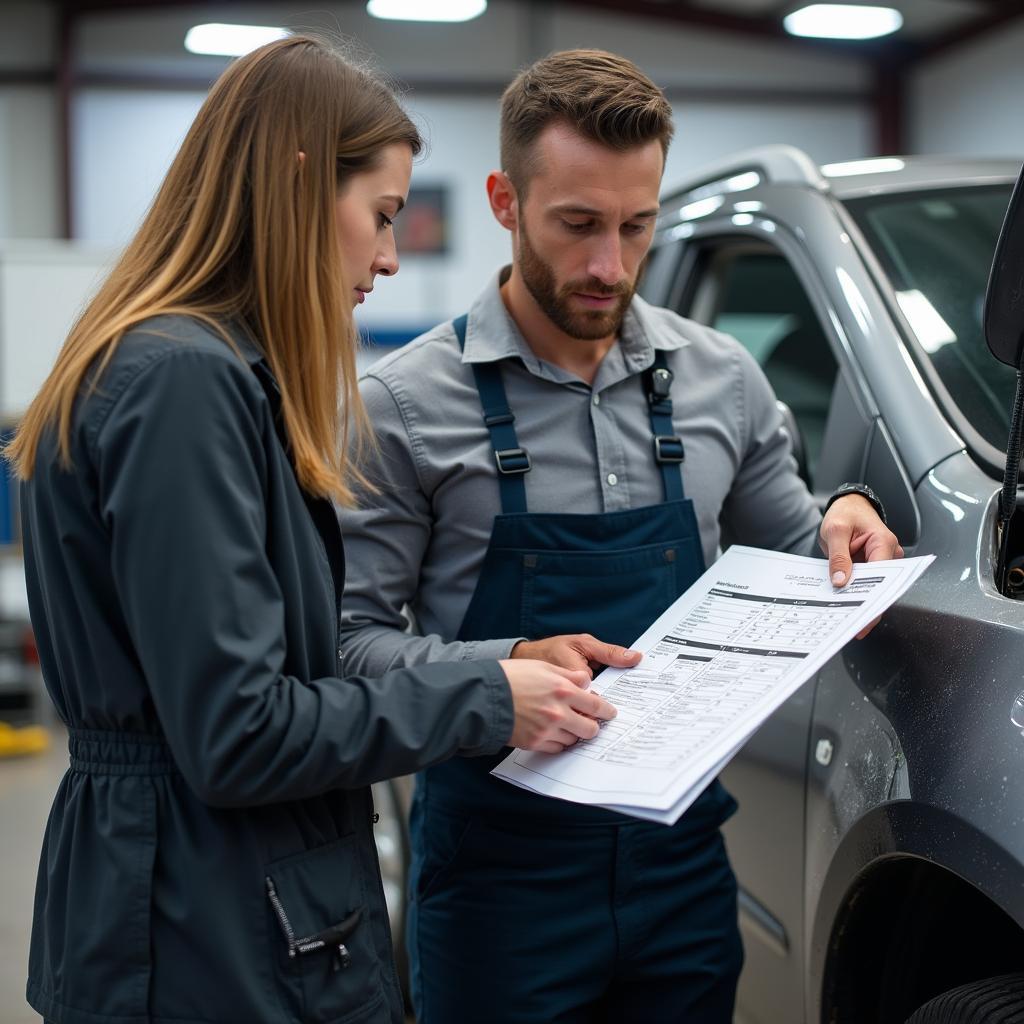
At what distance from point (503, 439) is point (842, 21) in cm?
900

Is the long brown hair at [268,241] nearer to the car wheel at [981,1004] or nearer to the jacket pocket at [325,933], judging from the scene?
the jacket pocket at [325,933]

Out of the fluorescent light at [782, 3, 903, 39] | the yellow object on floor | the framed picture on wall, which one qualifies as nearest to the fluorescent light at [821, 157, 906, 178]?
the yellow object on floor

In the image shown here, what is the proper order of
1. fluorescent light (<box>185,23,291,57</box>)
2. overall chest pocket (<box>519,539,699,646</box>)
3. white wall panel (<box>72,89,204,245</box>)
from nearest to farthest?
overall chest pocket (<box>519,539,699,646</box>)
fluorescent light (<box>185,23,291,57</box>)
white wall panel (<box>72,89,204,245</box>)

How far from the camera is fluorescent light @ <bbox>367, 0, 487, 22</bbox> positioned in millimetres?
9250

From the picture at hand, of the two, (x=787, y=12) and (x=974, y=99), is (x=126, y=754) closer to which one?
(x=974, y=99)

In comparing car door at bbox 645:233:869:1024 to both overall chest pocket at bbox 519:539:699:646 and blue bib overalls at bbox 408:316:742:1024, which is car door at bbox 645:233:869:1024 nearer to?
blue bib overalls at bbox 408:316:742:1024

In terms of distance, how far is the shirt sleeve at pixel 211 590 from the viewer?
1.09 m

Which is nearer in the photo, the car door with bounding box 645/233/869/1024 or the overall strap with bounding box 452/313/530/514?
the overall strap with bounding box 452/313/530/514

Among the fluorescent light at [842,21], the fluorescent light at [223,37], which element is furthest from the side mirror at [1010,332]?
the fluorescent light at [223,37]

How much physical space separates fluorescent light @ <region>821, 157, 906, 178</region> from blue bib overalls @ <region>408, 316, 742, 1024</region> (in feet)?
2.59

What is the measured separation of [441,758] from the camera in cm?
123

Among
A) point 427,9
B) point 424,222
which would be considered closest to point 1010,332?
point 427,9

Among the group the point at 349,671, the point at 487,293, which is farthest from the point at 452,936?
the point at 487,293

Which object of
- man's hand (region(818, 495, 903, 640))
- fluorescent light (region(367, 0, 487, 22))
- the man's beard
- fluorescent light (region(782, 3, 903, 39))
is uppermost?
fluorescent light (region(782, 3, 903, 39))
